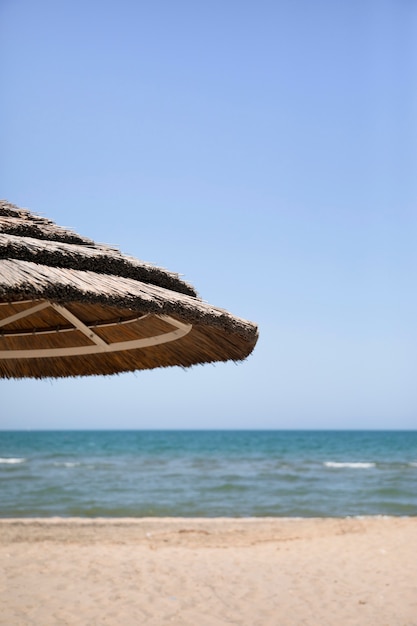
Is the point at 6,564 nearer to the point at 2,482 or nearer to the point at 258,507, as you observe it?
the point at 258,507

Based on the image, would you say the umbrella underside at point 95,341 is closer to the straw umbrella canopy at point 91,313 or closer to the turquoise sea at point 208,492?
the straw umbrella canopy at point 91,313

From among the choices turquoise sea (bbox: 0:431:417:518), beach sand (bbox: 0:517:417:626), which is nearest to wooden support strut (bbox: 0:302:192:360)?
beach sand (bbox: 0:517:417:626)

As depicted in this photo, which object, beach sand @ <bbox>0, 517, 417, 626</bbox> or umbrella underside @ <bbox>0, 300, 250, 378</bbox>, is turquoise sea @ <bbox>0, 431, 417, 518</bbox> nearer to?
beach sand @ <bbox>0, 517, 417, 626</bbox>

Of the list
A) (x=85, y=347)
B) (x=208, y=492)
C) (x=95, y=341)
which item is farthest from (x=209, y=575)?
(x=208, y=492)

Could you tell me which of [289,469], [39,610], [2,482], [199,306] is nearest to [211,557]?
[39,610]

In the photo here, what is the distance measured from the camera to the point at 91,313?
11.6ft

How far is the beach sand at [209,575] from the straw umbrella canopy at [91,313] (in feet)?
5.79

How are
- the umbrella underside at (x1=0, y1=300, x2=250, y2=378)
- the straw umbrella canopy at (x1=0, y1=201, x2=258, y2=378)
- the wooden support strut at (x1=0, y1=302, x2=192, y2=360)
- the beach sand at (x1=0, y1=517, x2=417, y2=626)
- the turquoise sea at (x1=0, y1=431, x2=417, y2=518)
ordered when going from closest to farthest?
1. the straw umbrella canopy at (x1=0, y1=201, x2=258, y2=378)
2. the wooden support strut at (x1=0, y1=302, x2=192, y2=360)
3. the umbrella underside at (x1=0, y1=300, x2=250, y2=378)
4. the beach sand at (x1=0, y1=517, x2=417, y2=626)
5. the turquoise sea at (x1=0, y1=431, x2=417, y2=518)

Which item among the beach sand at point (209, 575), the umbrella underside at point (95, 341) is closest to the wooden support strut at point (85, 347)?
the umbrella underside at point (95, 341)

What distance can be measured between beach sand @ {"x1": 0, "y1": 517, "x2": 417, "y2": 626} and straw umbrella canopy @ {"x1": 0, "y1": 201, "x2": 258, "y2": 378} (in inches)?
69.4

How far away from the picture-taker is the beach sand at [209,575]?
4.62 m

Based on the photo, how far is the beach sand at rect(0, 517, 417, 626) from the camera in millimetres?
4621

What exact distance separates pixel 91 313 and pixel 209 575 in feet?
11.1

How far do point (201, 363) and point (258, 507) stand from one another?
931cm
